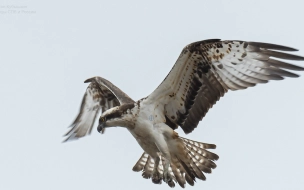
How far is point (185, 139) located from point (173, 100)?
842 mm

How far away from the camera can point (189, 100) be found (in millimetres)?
14812

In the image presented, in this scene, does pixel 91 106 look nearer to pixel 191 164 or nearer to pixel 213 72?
pixel 191 164

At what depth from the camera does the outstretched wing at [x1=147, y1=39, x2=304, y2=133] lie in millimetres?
13870

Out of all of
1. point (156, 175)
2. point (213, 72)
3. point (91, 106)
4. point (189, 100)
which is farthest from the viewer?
point (91, 106)

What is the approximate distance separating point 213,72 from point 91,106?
3423 mm

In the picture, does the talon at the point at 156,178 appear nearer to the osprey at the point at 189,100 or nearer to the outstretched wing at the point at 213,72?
the osprey at the point at 189,100

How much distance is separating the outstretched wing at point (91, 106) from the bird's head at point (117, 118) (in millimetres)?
2118

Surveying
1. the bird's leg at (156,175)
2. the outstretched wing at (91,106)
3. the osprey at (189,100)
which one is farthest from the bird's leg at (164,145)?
the outstretched wing at (91,106)

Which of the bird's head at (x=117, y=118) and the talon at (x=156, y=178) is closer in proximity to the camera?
the bird's head at (x=117, y=118)

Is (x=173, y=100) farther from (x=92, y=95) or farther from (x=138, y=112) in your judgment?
(x=92, y=95)

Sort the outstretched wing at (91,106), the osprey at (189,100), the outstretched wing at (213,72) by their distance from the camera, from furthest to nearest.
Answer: the outstretched wing at (91,106)
the osprey at (189,100)
the outstretched wing at (213,72)

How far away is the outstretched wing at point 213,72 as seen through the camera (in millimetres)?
13870

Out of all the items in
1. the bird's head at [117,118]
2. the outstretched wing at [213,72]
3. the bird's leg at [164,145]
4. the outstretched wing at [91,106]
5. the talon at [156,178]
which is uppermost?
the outstretched wing at [91,106]

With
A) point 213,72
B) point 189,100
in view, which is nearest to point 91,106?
point 189,100
